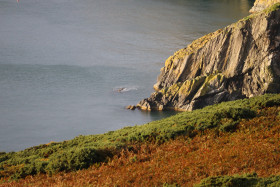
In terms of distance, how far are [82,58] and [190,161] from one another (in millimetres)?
74240

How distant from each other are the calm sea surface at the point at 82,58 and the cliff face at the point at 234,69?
3.91 meters

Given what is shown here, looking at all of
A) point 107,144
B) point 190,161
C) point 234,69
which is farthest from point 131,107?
point 190,161

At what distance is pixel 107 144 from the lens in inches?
976

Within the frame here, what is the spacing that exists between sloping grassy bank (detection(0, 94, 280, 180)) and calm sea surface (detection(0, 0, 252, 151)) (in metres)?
30.4

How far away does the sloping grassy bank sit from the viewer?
22.5 m

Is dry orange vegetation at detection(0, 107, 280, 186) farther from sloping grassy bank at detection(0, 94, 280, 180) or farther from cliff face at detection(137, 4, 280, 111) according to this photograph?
cliff face at detection(137, 4, 280, 111)

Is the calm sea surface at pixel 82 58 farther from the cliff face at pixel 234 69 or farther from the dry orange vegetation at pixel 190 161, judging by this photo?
the dry orange vegetation at pixel 190 161

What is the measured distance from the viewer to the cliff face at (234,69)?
228ft

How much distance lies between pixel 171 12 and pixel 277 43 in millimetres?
70952

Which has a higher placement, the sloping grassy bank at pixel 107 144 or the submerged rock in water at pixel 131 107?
the sloping grassy bank at pixel 107 144

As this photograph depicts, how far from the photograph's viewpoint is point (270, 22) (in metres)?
71.1

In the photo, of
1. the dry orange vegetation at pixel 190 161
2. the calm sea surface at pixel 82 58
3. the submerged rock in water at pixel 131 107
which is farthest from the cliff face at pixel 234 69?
the dry orange vegetation at pixel 190 161

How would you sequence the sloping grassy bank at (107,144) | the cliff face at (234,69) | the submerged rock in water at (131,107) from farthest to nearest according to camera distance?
the cliff face at (234,69)
the submerged rock in water at (131,107)
the sloping grassy bank at (107,144)

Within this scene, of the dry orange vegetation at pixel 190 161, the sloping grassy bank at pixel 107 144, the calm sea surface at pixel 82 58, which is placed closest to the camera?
the dry orange vegetation at pixel 190 161
